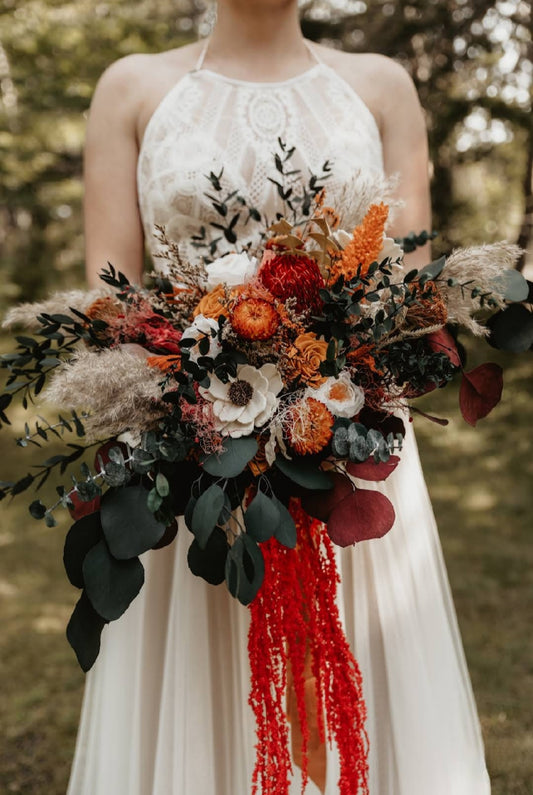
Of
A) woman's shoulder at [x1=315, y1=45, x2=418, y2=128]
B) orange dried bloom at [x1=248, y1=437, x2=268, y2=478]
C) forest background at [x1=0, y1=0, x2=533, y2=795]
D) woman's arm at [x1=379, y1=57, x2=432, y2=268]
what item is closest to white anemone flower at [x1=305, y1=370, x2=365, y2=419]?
orange dried bloom at [x1=248, y1=437, x2=268, y2=478]

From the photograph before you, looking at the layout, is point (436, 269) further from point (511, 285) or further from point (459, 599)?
point (459, 599)

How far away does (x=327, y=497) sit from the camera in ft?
4.47

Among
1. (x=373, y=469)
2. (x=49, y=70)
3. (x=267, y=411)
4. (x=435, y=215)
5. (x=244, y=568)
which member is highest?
(x=49, y=70)

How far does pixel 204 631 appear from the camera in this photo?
1716 millimetres

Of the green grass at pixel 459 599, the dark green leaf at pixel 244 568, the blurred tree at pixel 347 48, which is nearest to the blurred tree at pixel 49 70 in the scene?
the blurred tree at pixel 347 48

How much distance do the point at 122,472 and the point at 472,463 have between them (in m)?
5.73

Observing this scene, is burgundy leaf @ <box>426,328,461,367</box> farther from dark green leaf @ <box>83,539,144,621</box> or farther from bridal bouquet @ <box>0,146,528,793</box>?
dark green leaf @ <box>83,539,144,621</box>

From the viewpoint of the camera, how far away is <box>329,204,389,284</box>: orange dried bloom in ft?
4.45

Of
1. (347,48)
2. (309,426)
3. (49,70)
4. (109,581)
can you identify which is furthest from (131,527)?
(347,48)

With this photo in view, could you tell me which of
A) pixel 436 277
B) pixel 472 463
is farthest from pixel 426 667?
pixel 472 463

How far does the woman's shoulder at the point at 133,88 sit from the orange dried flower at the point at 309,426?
0.94m

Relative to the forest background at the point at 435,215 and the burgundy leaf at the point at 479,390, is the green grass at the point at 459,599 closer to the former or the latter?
the forest background at the point at 435,215

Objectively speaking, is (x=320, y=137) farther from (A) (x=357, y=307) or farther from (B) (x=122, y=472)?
(B) (x=122, y=472)

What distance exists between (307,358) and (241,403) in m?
0.13
